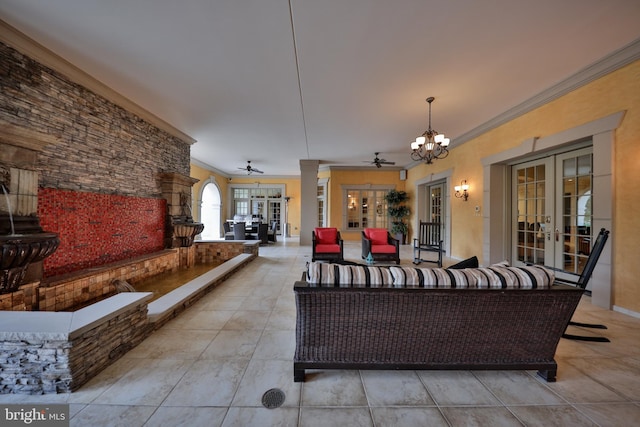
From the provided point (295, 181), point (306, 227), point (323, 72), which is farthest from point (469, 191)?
point (295, 181)

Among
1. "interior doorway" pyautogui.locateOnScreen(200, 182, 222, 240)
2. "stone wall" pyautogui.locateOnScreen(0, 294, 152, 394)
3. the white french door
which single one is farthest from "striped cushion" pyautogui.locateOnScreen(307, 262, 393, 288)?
"interior doorway" pyautogui.locateOnScreen(200, 182, 222, 240)

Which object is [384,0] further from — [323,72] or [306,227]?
[306,227]

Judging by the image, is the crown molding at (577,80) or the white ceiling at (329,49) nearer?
the white ceiling at (329,49)

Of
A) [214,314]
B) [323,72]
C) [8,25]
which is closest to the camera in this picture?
[8,25]

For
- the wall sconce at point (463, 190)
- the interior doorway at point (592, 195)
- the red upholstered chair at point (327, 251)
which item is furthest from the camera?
the wall sconce at point (463, 190)

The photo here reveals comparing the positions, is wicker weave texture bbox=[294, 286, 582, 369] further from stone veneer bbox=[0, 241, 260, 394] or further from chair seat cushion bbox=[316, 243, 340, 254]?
chair seat cushion bbox=[316, 243, 340, 254]

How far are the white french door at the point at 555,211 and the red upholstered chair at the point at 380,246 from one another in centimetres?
229

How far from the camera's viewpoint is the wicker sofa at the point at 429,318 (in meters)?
1.56

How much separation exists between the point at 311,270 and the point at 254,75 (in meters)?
2.97

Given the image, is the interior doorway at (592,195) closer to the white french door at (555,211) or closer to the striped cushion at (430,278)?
the white french door at (555,211)

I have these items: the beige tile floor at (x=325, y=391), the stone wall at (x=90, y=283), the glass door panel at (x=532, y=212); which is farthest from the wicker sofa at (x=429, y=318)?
the glass door panel at (x=532, y=212)

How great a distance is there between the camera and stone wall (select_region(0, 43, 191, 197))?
2625 mm

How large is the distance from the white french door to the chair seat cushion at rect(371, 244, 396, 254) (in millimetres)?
2340

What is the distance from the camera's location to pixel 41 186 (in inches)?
115
